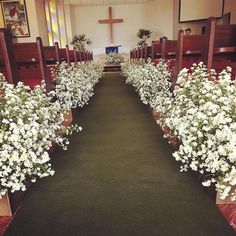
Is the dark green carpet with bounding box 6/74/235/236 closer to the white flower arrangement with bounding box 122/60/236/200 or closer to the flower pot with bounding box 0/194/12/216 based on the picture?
the flower pot with bounding box 0/194/12/216

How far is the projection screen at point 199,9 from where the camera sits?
25.6 feet

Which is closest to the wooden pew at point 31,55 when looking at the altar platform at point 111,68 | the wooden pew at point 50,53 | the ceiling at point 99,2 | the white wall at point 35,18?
the wooden pew at point 50,53

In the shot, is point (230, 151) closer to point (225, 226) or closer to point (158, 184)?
point (225, 226)

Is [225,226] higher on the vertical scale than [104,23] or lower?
lower

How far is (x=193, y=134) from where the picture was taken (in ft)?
4.65

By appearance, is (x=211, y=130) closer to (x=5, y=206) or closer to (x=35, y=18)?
(x=5, y=206)

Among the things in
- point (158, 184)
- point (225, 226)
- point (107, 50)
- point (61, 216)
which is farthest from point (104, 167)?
point (107, 50)

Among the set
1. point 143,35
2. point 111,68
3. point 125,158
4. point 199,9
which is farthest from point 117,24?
point 125,158

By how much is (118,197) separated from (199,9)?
9.44 metres

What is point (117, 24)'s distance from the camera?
1412 centimetres

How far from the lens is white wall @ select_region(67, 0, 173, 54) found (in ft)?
45.1

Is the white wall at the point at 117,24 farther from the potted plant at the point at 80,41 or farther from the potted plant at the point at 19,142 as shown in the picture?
the potted plant at the point at 19,142

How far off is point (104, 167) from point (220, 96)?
998 millimetres

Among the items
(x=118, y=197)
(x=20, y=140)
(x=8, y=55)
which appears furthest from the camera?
(x=8, y=55)
